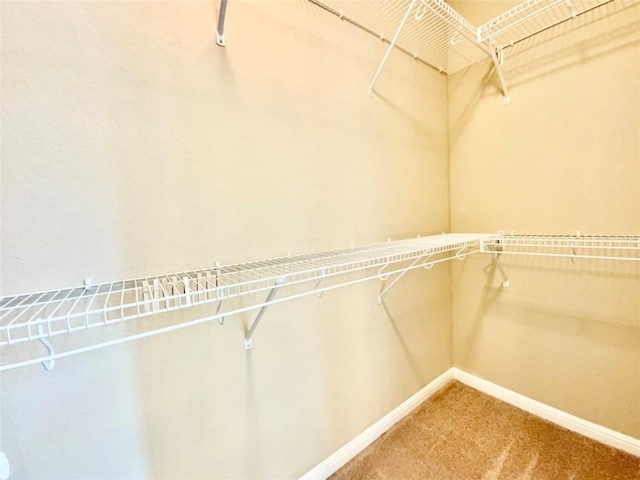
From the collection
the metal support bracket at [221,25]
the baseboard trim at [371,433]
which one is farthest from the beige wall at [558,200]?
the metal support bracket at [221,25]

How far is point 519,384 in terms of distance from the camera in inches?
64.1

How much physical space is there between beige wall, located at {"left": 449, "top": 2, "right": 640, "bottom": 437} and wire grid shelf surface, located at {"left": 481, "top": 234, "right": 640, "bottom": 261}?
0.16 feet

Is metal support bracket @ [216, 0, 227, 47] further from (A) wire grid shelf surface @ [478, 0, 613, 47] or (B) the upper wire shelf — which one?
(A) wire grid shelf surface @ [478, 0, 613, 47]

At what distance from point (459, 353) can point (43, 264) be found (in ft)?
6.92

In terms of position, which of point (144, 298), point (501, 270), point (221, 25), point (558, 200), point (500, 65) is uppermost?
point (500, 65)

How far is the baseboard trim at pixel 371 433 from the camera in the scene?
4.04 ft

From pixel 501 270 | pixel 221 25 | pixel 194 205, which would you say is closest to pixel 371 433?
pixel 501 270

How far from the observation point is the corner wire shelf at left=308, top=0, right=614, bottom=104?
1.21 metres

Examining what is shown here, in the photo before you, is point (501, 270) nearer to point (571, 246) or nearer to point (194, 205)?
point (571, 246)

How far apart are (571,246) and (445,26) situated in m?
1.20

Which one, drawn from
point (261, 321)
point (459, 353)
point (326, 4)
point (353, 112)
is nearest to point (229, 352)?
point (261, 321)

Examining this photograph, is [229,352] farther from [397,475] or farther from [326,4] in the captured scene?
[326,4]

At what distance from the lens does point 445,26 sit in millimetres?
1430

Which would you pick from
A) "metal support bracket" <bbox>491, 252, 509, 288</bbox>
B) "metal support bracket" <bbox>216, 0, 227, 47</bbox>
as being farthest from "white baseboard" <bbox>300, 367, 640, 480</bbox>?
"metal support bracket" <bbox>216, 0, 227, 47</bbox>
